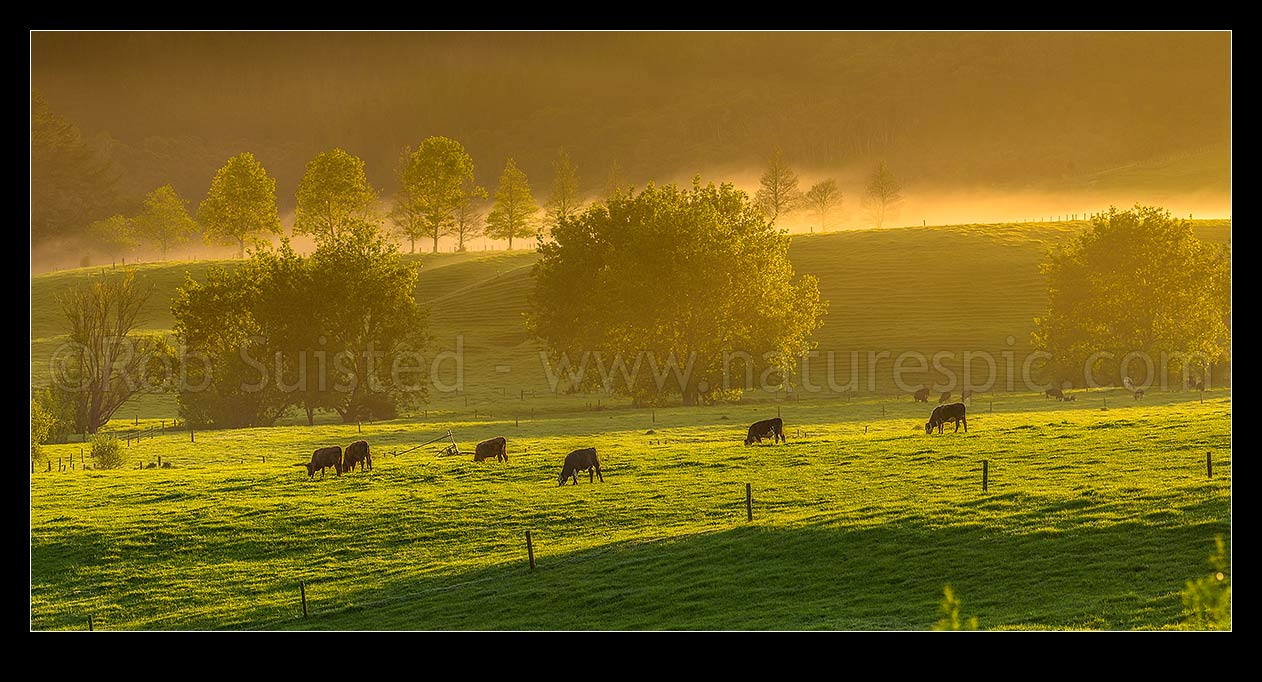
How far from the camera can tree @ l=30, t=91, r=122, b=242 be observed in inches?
6895

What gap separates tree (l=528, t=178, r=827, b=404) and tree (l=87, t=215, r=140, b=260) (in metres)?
111

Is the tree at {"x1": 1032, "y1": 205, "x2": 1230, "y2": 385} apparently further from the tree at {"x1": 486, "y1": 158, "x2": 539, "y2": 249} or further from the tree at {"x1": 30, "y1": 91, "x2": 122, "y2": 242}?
the tree at {"x1": 30, "y1": 91, "x2": 122, "y2": 242}

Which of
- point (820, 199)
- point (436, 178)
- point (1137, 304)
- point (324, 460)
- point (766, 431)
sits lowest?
point (324, 460)

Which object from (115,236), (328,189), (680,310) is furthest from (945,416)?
(115,236)

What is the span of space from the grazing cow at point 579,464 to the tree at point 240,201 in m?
120

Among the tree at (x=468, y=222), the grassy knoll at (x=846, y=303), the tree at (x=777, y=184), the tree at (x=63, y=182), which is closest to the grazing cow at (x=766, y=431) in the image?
the grassy knoll at (x=846, y=303)

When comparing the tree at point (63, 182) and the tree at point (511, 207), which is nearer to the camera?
the tree at point (511, 207)

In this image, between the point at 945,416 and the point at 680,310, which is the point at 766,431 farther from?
the point at 680,310

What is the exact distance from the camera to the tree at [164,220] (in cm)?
17264

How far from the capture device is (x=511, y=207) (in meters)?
166

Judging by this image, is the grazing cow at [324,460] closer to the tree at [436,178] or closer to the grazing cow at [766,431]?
the grazing cow at [766,431]

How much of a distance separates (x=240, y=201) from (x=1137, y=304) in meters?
112
